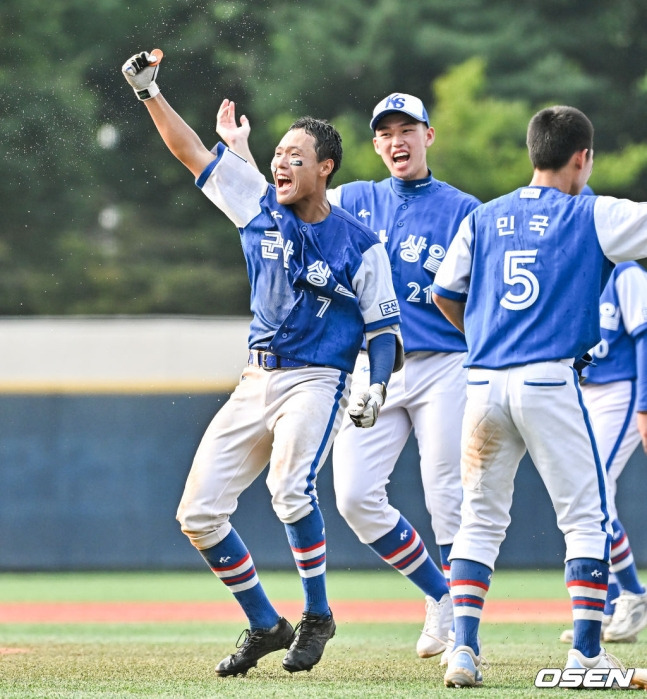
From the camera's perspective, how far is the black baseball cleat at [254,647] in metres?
5.06

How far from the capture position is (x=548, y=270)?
4738mm

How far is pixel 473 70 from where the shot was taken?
849 inches

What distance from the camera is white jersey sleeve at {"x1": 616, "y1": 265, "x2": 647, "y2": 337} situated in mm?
6512

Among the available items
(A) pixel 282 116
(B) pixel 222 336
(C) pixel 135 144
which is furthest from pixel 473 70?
(B) pixel 222 336

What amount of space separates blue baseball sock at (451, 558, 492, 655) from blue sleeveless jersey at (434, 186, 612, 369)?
0.75 meters

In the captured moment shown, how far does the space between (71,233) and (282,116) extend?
443 cm

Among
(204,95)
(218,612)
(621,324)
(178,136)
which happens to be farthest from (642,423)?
(204,95)

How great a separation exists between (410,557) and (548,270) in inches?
66.1

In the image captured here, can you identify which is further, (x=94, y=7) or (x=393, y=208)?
(x=94, y=7)

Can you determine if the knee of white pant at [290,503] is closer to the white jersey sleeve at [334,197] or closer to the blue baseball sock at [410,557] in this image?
the blue baseball sock at [410,557]

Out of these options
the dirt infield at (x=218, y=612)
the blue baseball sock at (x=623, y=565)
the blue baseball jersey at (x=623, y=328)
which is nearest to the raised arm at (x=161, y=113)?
the blue baseball jersey at (x=623, y=328)

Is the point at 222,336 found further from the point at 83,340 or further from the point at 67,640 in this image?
the point at 67,640

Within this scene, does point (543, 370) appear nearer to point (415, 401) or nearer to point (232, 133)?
point (415, 401)

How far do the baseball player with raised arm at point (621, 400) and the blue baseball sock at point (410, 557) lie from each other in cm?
105
